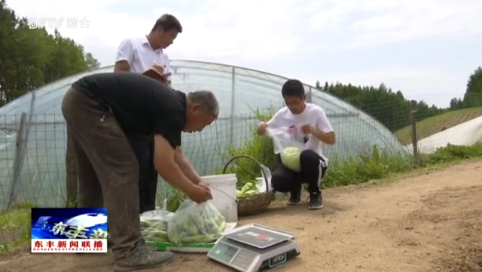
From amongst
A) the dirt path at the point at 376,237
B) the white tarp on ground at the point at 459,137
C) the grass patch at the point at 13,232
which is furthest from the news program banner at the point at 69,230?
the white tarp on ground at the point at 459,137

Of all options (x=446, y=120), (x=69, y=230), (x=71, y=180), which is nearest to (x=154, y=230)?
(x=69, y=230)

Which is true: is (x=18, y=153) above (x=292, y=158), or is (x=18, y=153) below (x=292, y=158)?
below

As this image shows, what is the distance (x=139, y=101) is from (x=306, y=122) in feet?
6.50

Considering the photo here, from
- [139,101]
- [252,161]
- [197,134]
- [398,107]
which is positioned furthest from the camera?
[398,107]

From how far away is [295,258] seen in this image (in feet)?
8.89

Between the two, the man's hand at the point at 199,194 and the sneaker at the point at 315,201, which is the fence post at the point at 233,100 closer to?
the sneaker at the point at 315,201

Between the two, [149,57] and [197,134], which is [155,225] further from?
[197,134]

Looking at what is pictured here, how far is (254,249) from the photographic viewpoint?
254 cm

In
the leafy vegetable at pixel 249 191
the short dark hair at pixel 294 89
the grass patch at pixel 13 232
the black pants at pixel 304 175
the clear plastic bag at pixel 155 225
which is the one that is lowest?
the grass patch at pixel 13 232

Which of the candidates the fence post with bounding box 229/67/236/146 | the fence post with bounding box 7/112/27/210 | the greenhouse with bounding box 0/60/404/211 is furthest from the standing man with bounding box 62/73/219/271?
the fence post with bounding box 7/112/27/210

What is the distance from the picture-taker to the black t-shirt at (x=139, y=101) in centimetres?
251

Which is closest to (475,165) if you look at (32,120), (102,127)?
(102,127)

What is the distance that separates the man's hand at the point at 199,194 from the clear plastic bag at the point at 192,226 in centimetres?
17

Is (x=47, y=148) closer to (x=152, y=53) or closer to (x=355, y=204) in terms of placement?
(x=152, y=53)
